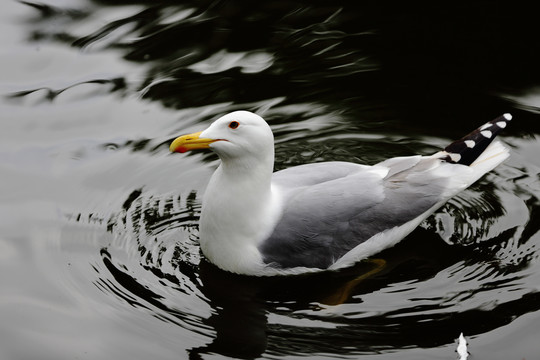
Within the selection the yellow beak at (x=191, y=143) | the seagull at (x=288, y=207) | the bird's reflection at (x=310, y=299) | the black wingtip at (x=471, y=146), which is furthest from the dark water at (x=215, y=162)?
the yellow beak at (x=191, y=143)

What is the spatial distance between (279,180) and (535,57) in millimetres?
3730

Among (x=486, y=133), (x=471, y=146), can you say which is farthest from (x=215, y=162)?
(x=486, y=133)

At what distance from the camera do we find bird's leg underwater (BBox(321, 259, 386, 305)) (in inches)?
242

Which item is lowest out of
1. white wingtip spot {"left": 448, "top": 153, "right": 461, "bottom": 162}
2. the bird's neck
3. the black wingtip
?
the bird's neck

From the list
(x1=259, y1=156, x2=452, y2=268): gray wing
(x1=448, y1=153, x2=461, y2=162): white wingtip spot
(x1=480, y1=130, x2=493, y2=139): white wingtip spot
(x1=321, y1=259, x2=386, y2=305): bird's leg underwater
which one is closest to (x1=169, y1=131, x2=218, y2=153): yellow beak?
(x1=259, y1=156, x2=452, y2=268): gray wing

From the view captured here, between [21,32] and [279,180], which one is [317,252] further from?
[21,32]

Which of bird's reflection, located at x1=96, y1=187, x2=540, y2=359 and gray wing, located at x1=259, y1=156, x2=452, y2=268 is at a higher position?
gray wing, located at x1=259, y1=156, x2=452, y2=268

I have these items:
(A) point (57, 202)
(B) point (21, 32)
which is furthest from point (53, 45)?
(A) point (57, 202)

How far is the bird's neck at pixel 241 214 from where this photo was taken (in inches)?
245

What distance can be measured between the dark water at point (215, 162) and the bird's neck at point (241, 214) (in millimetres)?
188

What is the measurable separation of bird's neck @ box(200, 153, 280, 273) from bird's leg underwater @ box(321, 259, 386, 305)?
0.53m

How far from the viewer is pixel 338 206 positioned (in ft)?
20.7

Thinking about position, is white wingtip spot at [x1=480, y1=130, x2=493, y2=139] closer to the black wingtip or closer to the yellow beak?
the black wingtip

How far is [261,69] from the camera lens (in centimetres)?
898
